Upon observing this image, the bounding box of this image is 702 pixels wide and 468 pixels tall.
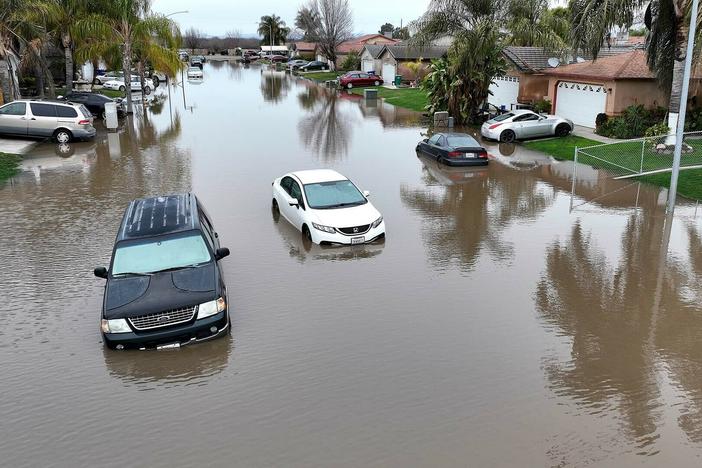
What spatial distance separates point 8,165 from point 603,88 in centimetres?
2626

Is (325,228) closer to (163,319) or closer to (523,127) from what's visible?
(163,319)

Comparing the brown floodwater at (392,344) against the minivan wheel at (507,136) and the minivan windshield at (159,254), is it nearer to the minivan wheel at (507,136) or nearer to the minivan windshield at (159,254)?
the minivan windshield at (159,254)

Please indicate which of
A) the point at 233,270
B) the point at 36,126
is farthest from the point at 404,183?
the point at 36,126

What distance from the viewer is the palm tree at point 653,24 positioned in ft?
73.4

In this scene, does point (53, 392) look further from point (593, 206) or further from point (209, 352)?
point (593, 206)

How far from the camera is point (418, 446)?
729 cm

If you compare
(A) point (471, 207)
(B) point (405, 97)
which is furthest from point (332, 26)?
(A) point (471, 207)

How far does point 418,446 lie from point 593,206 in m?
12.5

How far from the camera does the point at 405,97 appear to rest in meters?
51.1

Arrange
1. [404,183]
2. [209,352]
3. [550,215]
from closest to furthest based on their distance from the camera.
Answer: [209,352] → [550,215] → [404,183]

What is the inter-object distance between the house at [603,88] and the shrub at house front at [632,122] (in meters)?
1.01

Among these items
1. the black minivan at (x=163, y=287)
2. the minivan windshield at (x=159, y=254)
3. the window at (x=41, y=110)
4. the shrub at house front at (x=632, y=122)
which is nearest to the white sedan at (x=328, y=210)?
the black minivan at (x=163, y=287)

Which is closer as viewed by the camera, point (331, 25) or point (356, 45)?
point (331, 25)

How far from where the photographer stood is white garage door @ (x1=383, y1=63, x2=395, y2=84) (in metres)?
63.4
